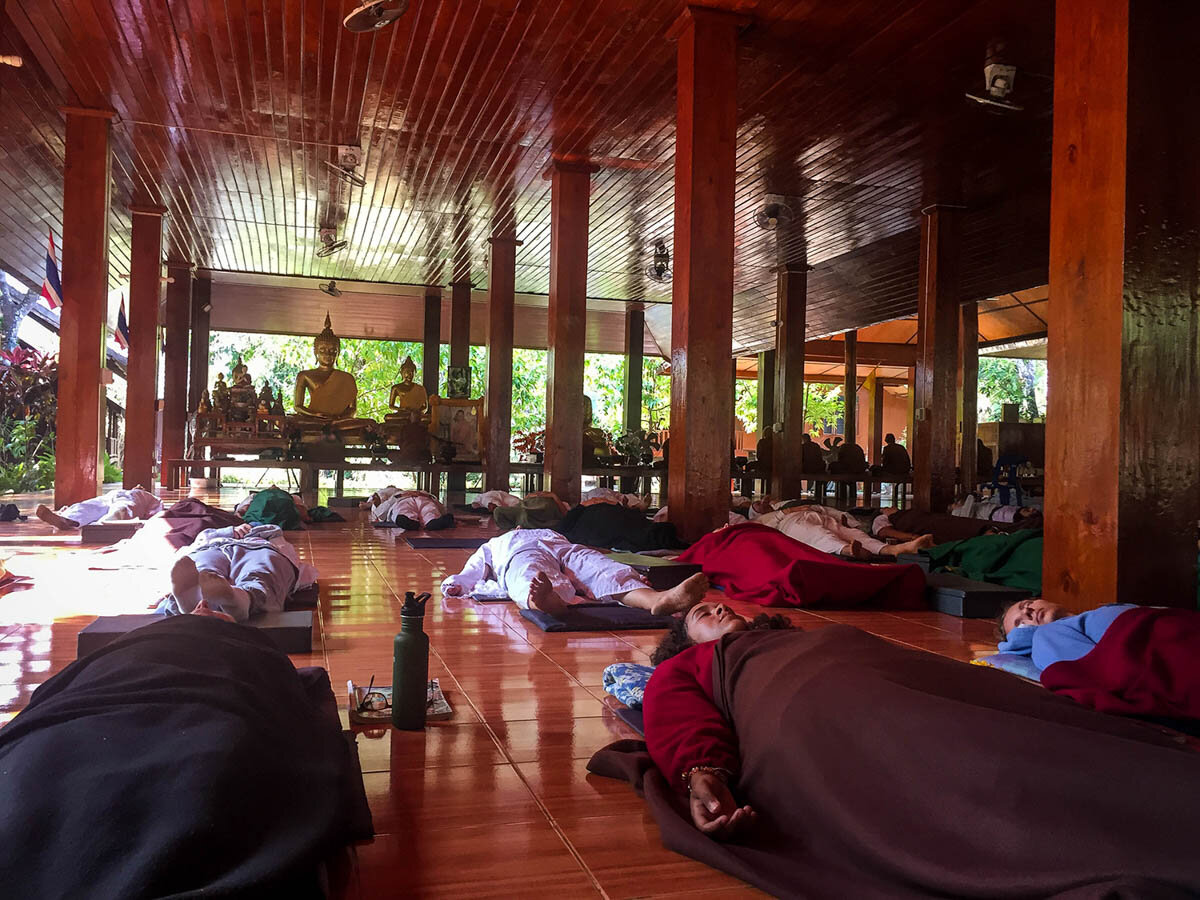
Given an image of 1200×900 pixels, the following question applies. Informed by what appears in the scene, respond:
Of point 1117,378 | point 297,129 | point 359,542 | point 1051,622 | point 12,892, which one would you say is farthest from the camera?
point 297,129

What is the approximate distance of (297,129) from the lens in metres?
8.48

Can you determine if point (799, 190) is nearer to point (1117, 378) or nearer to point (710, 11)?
point (710, 11)

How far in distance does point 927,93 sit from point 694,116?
2.30 m

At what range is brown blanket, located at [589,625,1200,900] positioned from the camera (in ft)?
4.44

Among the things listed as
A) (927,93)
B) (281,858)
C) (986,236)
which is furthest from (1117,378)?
(986,236)

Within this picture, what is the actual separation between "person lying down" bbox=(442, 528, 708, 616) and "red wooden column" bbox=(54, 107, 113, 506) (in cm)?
478

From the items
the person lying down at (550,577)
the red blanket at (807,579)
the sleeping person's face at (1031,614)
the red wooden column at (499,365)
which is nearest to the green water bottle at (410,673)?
the person lying down at (550,577)

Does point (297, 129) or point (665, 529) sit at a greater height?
point (297, 129)

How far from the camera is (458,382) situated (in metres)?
14.1

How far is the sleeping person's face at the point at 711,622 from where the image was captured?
2635 millimetres

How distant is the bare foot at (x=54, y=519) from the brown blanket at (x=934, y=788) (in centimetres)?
623

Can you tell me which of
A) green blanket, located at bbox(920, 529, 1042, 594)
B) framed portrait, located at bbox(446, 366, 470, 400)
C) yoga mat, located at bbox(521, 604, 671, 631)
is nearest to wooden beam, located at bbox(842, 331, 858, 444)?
framed portrait, located at bbox(446, 366, 470, 400)

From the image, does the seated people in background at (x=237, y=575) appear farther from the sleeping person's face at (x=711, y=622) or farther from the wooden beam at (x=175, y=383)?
the wooden beam at (x=175, y=383)

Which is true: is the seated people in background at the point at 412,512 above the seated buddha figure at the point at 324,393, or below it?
below
